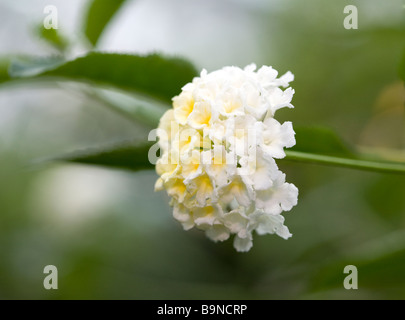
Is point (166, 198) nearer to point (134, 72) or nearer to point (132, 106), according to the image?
point (132, 106)

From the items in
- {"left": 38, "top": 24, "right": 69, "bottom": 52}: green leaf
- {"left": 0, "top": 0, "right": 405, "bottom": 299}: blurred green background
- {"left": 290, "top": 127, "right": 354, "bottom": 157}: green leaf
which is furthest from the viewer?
{"left": 0, "top": 0, "right": 405, "bottom": 299}: blurred green background

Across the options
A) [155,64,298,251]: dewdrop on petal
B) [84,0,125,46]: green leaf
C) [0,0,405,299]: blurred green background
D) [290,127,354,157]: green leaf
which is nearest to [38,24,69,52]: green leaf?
[84,0,125,46]: green leaf

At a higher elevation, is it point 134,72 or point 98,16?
point 98,16

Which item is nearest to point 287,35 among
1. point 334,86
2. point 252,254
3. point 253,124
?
point 334,86

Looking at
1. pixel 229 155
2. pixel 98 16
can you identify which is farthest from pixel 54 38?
pixel 229 155

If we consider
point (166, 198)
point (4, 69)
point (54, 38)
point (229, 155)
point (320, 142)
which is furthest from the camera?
point (166, 198)

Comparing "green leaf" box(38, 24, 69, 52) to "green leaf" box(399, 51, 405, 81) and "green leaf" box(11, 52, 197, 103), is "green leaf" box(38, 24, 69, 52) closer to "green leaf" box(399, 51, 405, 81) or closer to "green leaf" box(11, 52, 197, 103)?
"green leaf" box(11, 52, 197, 103)

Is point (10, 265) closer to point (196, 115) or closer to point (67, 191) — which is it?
point (67, 191)
